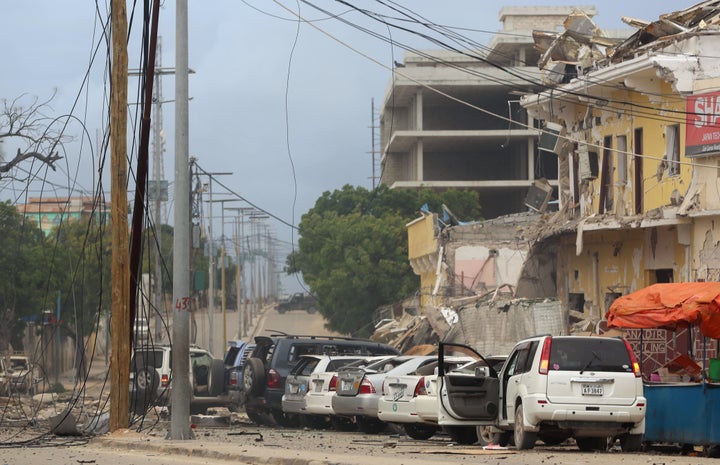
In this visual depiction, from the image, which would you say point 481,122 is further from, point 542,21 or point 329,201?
point 329,201

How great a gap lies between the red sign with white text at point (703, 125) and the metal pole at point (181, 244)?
13.0 m

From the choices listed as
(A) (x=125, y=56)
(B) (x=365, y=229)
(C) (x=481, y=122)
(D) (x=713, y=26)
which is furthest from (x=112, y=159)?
(C) (x=481, y=122)

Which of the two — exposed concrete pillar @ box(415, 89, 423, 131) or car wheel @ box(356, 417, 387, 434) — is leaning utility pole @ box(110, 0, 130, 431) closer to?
car wheel @ box(356, 417, 387, 434)

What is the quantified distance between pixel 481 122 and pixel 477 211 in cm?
1127

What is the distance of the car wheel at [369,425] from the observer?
2281 cm

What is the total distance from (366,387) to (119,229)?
17.6 ft

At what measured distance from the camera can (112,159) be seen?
20578 millimetres

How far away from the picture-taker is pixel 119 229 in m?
20.4

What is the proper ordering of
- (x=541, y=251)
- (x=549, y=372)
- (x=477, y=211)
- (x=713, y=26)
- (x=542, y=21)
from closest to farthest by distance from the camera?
1. (x=549, y=372)
2. (x=713, y=26)
3. (x=541, y=251)
4. (x=477, y=211)
5. (x=542, y=21)

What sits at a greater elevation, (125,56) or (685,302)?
(125,56)

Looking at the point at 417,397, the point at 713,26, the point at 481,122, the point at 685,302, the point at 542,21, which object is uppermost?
the point at 542,21

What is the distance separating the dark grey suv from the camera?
25.9 metres

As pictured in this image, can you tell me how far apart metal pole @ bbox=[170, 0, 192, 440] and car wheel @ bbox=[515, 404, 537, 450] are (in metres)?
5.41

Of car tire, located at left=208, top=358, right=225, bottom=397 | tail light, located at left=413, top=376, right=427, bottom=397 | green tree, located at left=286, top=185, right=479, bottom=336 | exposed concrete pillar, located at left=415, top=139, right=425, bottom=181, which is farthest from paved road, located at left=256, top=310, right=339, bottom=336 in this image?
tail light, located at left=413, top=376, right=427, bottom=397
